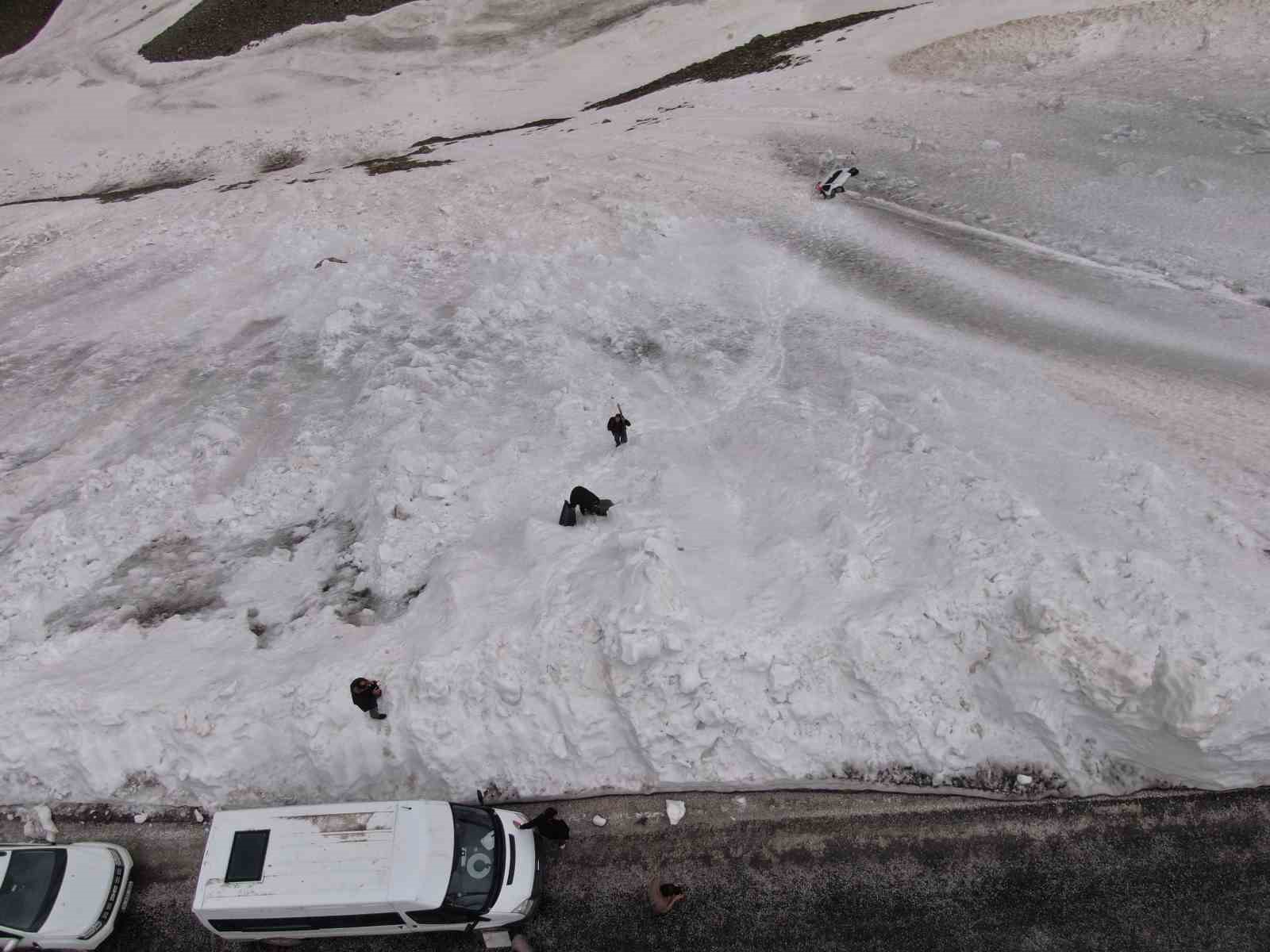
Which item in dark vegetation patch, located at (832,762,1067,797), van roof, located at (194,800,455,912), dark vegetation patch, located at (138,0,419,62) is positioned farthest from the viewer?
dark vegetation patch, located at (138,0,419,62)

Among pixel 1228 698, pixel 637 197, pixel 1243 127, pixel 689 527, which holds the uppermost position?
pixel 637 197

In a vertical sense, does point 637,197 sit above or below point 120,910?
above

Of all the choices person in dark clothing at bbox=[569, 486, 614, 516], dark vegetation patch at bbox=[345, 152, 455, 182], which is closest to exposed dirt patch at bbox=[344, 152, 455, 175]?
dark vegetation patch at bbox=[345, 152, 455, 182]

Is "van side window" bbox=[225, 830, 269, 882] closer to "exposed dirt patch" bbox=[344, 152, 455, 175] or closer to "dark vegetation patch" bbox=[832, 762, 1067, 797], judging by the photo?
"dark vegetation patch" bbox=[832, 762, 1067, 797]

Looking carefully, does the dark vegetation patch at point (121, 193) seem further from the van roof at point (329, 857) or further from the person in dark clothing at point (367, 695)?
the van roof at point (329, 857)

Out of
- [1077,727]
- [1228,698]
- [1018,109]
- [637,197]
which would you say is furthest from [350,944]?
[1018,109]

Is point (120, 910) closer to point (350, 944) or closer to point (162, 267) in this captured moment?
point (350, 944)
